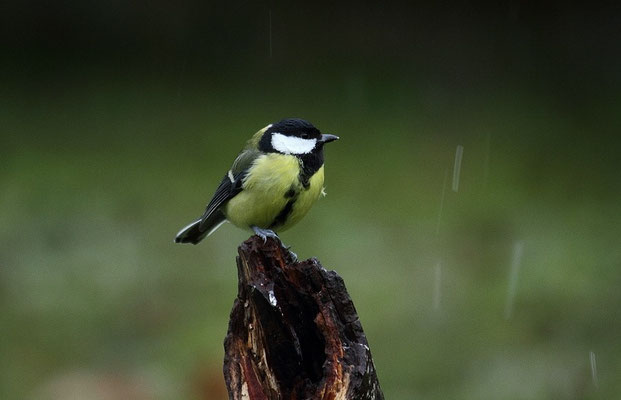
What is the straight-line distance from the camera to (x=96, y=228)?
5414 millimetres

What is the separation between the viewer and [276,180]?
3039 millimetres

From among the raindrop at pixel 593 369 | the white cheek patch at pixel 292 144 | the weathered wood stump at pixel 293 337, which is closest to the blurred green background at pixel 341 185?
the raindrop at pixel 593 369

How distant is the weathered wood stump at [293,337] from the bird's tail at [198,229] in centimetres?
97

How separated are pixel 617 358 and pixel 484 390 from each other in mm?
755

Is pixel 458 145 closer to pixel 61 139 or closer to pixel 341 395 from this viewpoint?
pixel 61 139

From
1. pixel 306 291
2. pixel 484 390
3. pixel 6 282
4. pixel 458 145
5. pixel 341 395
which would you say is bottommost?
pixel 484 390

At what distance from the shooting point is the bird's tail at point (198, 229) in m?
3.38

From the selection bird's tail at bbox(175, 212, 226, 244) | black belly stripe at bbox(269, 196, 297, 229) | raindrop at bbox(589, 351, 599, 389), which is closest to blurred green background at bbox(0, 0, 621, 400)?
raindrop at bbox(589, 351, 599, 389)

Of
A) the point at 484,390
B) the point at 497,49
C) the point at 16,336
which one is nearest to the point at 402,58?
the point at 497,49

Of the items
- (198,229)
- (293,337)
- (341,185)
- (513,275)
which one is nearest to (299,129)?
(198,229)

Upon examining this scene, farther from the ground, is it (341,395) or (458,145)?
(341,395)

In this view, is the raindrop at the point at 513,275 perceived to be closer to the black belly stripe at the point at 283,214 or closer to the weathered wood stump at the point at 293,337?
the black belly stripe at the point at 283,214

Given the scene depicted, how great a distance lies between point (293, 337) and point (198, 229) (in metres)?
1.21

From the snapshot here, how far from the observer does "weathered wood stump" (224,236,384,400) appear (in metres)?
2.22
